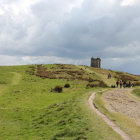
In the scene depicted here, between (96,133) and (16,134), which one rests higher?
(96,133)

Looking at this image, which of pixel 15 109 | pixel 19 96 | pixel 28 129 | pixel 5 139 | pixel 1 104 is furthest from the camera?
pixel 19 96

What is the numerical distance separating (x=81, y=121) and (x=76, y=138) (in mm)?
3589

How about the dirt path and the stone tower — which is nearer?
the dirt path

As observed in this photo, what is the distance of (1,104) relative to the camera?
28281 millimetres

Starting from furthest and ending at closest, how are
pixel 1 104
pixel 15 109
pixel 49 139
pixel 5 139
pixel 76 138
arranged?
pixel 1 104, pixel 15 109, pixel 5 139, pixel 49 139, pixel 76 138

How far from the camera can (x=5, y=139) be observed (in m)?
15.3

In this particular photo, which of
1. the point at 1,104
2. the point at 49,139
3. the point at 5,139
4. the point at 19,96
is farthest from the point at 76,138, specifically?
the point at 19,96

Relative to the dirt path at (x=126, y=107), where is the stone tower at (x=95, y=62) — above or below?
above

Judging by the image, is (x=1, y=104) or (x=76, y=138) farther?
(x=1, y=104)

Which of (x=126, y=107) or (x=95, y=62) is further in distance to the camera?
(x=95, y=62)

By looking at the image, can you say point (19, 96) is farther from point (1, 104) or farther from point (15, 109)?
point (15, 109)

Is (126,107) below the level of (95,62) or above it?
below

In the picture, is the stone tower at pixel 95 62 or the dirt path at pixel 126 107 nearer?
the dirt path at pixel 126 107

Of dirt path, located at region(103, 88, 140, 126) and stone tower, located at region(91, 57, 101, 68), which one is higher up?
stone tower, located at region(91, 57, 101, 68)
